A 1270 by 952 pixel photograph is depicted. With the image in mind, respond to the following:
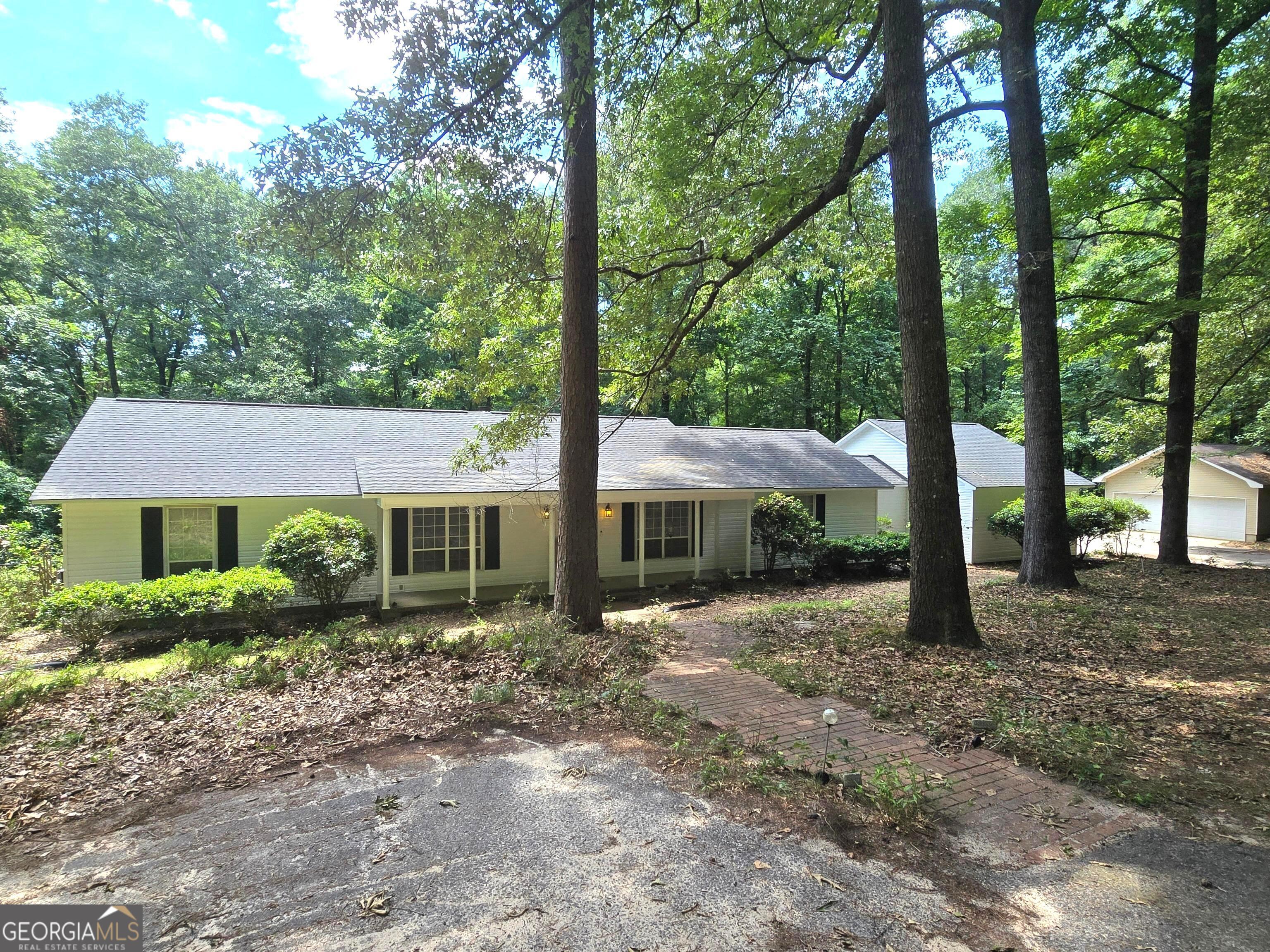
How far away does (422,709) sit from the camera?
472 cm

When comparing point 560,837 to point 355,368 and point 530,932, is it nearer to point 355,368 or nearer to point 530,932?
point 530,932

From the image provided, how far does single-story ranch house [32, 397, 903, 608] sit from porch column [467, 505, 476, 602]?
5 cm

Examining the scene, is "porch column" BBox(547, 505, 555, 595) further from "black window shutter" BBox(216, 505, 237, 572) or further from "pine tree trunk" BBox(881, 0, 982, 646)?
"pine tree trunk" BBox(881, 0, 982, 646)

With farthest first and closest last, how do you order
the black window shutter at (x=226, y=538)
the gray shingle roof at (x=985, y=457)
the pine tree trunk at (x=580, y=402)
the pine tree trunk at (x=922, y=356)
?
the gray shingle roof at (x=985, y=457) < the black window shutter at (x=226, y=538) < the pine tree trunk at (x=580, y=402) < the pine tree trunk at (x=922, y=356)

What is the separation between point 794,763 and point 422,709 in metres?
2.87

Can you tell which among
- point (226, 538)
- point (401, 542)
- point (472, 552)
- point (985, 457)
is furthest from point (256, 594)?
point (985, 457)

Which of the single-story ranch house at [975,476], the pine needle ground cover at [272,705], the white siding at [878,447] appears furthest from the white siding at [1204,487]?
the pine needle ground cover at [272,705]

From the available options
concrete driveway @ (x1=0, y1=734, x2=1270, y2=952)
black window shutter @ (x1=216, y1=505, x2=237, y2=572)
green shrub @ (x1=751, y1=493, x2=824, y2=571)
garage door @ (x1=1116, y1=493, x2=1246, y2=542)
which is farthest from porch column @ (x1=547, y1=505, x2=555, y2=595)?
garage door @ (x1=1116, y1=493, x2=1246, y2=542)

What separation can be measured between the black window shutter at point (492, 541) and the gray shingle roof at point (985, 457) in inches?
473

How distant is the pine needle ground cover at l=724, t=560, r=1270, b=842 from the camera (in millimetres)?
3686

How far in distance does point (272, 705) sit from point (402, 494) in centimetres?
665

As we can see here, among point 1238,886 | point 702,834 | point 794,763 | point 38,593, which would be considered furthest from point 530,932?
point 38,593

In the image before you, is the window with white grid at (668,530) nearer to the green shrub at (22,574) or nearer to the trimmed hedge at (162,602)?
the trimmed hedge at (162,602)

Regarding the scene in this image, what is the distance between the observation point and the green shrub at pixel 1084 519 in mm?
15484
